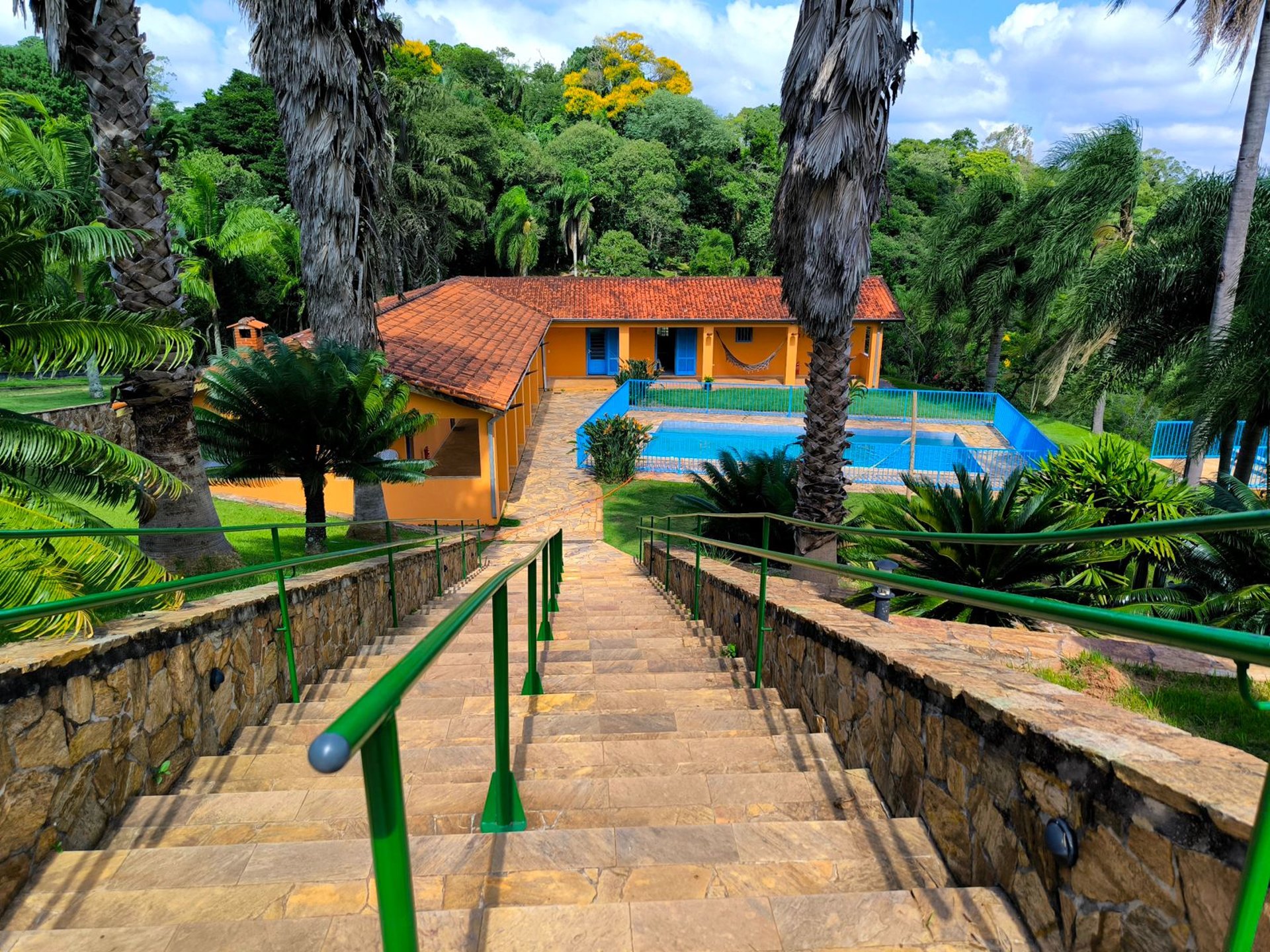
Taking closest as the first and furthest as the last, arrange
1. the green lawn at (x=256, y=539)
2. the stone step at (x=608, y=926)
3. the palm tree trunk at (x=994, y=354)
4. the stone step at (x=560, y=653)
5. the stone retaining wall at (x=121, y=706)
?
1. the stone step at (x=608, y=926)
2. the stone retaining wall at (x=121, y=706)
3. the stone step at (x=560, y=653)
4. the green lawn at (x=256, y=539)
5. the palm tree trunk at (x=994, y=354)

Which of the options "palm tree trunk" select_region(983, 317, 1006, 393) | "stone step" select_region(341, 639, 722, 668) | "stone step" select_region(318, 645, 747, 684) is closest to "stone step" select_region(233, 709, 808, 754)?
"stone step" select_region(318, 645, 747, 684)

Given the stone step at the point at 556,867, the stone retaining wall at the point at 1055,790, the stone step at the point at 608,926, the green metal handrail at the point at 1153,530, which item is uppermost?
the green metal handrail at the point at 1153,530

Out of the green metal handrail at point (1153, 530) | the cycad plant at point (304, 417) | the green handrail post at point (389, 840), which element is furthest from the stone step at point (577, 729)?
the cycad plant at point (304, 417)

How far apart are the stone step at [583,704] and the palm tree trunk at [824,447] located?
213 inches

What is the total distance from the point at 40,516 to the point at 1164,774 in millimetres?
6333

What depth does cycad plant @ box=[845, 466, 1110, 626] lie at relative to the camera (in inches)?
295

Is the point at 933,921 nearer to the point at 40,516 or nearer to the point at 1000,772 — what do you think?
the point at 1000,772

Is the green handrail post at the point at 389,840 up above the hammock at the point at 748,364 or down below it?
below

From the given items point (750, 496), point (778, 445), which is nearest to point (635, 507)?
point (750, 496)

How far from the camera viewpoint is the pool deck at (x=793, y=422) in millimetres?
24703

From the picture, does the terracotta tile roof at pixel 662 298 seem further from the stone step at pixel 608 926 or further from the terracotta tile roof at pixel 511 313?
the stone step at pixel 608 926

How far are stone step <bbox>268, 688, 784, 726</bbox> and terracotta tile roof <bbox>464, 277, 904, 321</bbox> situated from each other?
1066 inches

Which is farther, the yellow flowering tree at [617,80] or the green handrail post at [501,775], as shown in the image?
the yellow flowering tree at [617,80]

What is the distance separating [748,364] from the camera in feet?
107
